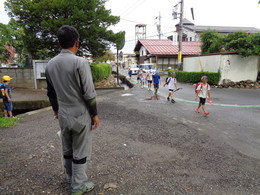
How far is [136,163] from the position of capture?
121 inches

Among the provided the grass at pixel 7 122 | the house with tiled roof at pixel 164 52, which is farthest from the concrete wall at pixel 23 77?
the house with tiled roof at pixel 164 52

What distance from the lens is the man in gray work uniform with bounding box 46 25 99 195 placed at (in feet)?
6.50

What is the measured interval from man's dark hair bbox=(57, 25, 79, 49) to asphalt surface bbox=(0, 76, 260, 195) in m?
1.83

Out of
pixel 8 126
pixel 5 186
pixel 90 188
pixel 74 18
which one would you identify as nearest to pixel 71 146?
pixel 90 188

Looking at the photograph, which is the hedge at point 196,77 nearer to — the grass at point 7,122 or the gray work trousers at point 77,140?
the grass at point 7,122

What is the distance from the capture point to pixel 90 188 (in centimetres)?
233

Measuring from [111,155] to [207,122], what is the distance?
356cm

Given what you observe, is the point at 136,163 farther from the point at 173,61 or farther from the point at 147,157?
the point at 173,61

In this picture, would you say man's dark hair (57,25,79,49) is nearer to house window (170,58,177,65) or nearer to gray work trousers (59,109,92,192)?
gray work trousers (59,109,92,192)

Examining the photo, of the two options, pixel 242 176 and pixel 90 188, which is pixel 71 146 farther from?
pixel 242 176

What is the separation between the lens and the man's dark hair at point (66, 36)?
2.02m

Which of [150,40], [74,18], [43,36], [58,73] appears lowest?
[58,73]

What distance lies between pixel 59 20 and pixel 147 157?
920 centimetres

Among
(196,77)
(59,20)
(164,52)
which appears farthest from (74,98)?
(164,52)
